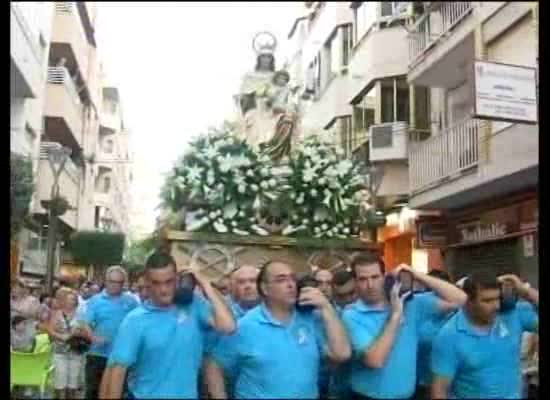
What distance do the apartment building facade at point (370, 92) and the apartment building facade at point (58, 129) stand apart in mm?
352

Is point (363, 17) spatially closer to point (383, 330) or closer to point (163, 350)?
point (383, 330)

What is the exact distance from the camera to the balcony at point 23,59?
1335 mm

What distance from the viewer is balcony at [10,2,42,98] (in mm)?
1335

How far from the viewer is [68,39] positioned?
1367 millimetres

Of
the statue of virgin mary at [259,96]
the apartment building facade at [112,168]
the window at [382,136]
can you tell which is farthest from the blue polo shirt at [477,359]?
the apartment building facade at [112,168]

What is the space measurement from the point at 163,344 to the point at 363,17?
68 cm

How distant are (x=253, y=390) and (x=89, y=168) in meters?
0.44

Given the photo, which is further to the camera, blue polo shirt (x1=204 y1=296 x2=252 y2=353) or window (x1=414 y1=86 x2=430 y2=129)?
window (x1=414 y1=86 x2=430 y2=129)

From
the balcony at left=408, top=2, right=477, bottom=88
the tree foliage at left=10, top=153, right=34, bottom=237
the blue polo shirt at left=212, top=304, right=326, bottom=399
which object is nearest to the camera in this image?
the blue polo shirt at left=212, top=304, right=326, bottom=399

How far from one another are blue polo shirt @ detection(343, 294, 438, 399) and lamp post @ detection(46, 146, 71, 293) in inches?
17.9

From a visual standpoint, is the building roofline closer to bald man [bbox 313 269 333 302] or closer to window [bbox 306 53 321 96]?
window [bbox 306 53 321 96]

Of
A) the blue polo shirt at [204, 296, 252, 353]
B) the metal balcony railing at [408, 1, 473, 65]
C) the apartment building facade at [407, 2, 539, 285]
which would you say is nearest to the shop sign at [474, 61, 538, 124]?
the apartment building facade at [407, 2, 539, 285]
